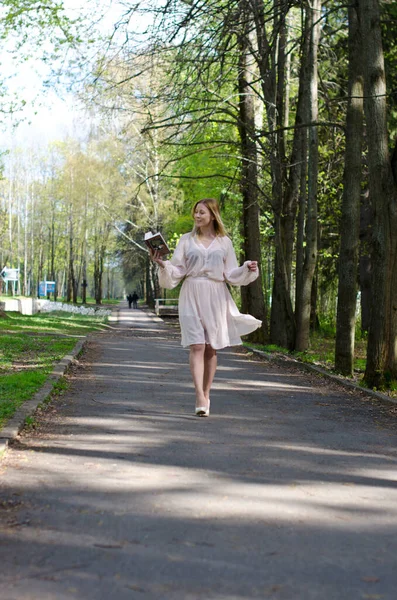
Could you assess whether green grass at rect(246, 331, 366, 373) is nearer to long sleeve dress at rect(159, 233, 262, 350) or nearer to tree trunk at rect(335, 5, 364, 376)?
tree trunk at rect(335, 5, 364, 376)

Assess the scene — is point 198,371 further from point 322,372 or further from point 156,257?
point 322,372

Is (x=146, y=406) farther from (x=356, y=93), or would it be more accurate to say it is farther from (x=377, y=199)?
(x=356, y=93)

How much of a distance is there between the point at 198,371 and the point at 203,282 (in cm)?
92

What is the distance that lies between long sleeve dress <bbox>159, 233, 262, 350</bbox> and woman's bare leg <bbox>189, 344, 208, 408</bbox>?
81 mm

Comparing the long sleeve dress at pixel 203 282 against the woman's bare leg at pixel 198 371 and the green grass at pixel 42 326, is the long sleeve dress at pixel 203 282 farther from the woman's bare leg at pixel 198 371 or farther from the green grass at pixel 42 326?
the green grass at pixel 42 326

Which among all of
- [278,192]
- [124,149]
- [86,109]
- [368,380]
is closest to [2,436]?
[368,380]

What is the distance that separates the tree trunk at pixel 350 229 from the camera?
13898 mm

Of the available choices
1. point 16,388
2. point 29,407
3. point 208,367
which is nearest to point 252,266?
point 208,367

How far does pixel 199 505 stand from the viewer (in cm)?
471

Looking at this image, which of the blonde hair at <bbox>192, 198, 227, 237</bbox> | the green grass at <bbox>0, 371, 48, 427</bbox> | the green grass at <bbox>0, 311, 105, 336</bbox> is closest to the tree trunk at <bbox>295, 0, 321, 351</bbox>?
the green grass at <bbox>0, 311, 105, 336</bbox>

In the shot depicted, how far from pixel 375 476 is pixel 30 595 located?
3.11 metres

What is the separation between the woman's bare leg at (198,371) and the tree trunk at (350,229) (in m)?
5.98

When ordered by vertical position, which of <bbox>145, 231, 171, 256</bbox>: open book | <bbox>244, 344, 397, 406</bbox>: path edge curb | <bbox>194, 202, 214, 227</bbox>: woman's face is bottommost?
<bbox>244, 344, 397, 406</bbox>: path edge curb

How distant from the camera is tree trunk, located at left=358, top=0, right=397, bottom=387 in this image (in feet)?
36.5
